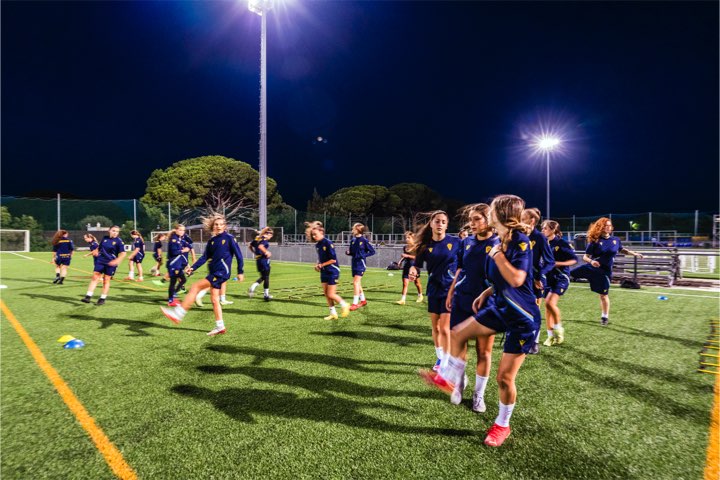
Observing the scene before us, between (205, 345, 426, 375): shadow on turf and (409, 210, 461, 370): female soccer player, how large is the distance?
65 centimetres

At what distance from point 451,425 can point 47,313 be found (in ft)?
30.9

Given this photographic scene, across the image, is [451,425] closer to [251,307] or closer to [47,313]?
[251,307]

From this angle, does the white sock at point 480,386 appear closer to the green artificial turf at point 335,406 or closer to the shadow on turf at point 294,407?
the green artificial turf at point 335,406

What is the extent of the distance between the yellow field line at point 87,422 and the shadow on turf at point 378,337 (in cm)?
364

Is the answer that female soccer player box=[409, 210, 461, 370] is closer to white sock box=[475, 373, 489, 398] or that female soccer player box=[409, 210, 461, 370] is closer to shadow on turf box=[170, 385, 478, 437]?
white sock box=[475, 373, 489, 398]

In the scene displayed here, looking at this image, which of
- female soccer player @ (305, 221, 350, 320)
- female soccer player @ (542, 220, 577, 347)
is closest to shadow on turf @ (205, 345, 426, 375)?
female soccer player @ (305, 221, 350, 320)

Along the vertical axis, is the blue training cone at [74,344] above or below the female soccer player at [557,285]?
below

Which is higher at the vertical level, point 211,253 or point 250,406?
point 211,253

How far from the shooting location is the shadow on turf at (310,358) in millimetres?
4990

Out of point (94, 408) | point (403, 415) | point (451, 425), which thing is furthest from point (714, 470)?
point (94, 408)

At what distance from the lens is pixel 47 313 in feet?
27.9

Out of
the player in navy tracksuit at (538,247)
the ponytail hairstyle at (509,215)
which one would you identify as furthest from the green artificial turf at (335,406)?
the ponytail hairstyle at (509,215)

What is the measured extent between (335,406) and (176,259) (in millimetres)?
7235

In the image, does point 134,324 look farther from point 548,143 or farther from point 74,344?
point 548,143
